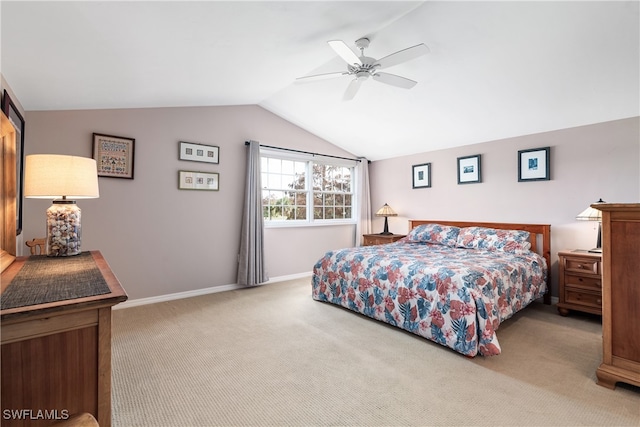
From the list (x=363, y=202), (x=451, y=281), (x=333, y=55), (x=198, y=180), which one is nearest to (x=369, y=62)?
(x=333, y=55)

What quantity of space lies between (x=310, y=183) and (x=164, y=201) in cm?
227

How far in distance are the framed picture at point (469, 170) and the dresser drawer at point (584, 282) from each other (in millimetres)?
1623

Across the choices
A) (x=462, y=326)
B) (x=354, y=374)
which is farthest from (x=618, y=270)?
(x=354, y=374)

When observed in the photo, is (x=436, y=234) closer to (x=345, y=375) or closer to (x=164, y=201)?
(x=345, y=375)

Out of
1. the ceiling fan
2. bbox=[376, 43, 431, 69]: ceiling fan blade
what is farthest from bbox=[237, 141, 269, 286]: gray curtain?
bbox=[376, 43, 431, 69]: ceiling fan blade

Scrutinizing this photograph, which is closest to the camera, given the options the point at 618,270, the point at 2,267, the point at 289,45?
the point at 2,267

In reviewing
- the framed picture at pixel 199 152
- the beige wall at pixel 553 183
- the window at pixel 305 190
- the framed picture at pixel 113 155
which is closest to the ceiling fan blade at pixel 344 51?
the framed picture at pixel 199 152

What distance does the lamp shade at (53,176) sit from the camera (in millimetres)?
1719

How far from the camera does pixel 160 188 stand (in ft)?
12.1

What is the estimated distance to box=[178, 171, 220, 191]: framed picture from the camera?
3.83 m

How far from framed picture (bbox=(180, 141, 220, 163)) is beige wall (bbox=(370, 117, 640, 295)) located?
312 cm

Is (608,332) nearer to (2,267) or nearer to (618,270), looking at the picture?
(618,270)

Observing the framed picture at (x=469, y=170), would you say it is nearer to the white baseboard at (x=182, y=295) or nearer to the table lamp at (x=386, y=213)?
the table lamp at (x=386, y=213)

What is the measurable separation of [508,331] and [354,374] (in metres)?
1.66
